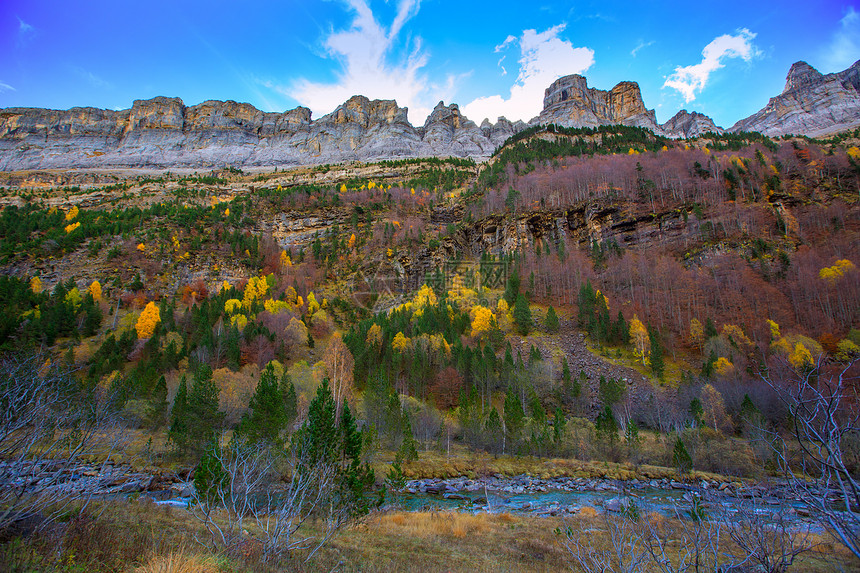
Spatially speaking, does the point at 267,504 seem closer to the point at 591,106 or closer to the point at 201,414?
the point at 201,414

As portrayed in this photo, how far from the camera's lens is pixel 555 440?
3450 cm

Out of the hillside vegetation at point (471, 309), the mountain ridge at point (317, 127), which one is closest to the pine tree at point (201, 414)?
the hillside vegetation at point (471, 309)

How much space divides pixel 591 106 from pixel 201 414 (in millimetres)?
188764

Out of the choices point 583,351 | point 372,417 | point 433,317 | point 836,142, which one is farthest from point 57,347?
point 836,142

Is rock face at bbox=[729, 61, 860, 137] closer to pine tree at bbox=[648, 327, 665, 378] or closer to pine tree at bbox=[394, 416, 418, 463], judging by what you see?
pine tree at bbox=[648, 327, 665, 378]

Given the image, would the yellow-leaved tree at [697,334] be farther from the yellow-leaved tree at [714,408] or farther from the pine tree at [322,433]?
the pine tree at [322,433]

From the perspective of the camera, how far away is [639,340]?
49250mm

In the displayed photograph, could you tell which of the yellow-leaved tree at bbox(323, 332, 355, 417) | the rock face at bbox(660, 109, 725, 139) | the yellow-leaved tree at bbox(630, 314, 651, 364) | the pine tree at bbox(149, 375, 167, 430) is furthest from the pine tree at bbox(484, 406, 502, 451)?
the rock face at bbox(660, 109, 725, 139)

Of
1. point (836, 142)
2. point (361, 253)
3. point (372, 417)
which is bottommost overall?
point (372, 417)

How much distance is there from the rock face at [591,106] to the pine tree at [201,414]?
165 meters

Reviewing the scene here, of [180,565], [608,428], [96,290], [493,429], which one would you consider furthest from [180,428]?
[96,290]

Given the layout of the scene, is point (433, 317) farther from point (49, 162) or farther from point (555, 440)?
point (49, 162)

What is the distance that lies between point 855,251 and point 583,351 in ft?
152

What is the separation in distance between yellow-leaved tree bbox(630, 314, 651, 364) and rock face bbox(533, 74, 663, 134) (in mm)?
129217
